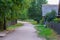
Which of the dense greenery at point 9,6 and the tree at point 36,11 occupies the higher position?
the dense greenery at point 9,6

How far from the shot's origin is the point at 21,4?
1104 inches

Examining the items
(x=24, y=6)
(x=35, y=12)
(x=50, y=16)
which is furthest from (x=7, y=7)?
(x=35, y=12)

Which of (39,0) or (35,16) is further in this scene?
(39,0)

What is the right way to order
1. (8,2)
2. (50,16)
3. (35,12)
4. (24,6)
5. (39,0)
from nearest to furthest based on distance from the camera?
(8,2) → (24,6) → (50,16) → (35,12) → (39,0)

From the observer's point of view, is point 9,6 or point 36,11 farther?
point 36,11

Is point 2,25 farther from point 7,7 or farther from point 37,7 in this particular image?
point 37,7

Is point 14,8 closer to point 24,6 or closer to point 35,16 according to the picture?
point 24,6

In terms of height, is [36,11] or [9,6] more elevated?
[9,6]

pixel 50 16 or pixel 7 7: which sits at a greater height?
pixel 7 7

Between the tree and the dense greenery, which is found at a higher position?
the dense greenery

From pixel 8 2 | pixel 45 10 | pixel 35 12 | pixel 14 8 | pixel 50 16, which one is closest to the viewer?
pixel 8 2

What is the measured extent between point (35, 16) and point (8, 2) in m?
54.0

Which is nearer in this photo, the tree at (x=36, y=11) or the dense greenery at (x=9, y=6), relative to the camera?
the dense greenery at (x=9, y=6)

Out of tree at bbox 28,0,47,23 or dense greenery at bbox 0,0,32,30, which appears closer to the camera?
dense greenery at bbox 0,0,32,30
